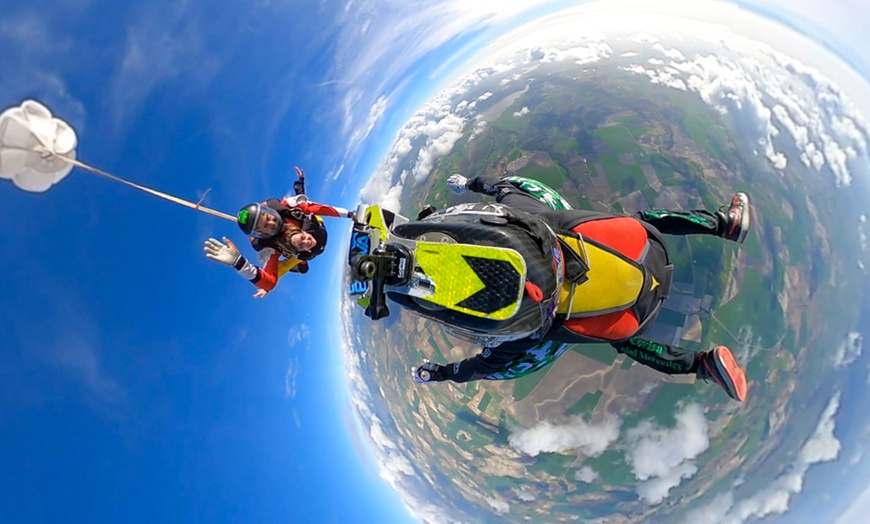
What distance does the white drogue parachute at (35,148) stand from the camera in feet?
6.21

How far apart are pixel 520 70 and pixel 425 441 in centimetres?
1516

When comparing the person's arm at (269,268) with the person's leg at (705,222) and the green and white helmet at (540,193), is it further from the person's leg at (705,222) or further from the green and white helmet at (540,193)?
the person's leg at (705,222)

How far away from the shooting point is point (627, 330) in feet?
10.4

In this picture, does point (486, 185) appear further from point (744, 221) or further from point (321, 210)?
point (744, 221)

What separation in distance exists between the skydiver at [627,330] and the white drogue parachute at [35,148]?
2.81 m

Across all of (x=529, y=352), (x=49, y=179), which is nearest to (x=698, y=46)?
(x=529, y=352)

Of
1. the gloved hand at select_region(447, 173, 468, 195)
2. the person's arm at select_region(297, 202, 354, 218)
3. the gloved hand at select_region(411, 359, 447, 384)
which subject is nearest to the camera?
the gloved hand at select_region(411, 359, 447, 384)

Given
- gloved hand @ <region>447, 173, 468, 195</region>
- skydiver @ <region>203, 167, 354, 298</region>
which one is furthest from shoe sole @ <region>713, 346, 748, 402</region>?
skydiver @ <region>203, 167, 354, 298</region>

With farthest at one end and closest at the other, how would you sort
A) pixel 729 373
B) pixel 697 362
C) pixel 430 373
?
pixel 430 373
pixel 697 362
pixel 729 373

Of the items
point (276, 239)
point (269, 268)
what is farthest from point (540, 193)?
point (269, 268)

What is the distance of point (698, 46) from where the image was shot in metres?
13.3

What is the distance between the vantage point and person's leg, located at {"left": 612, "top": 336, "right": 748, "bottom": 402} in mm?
3354

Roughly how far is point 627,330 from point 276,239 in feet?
10.9

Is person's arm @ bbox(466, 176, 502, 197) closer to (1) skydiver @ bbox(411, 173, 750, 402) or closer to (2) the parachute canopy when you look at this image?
(1) skydiver @ bbox(411, 173, 750, 402)
